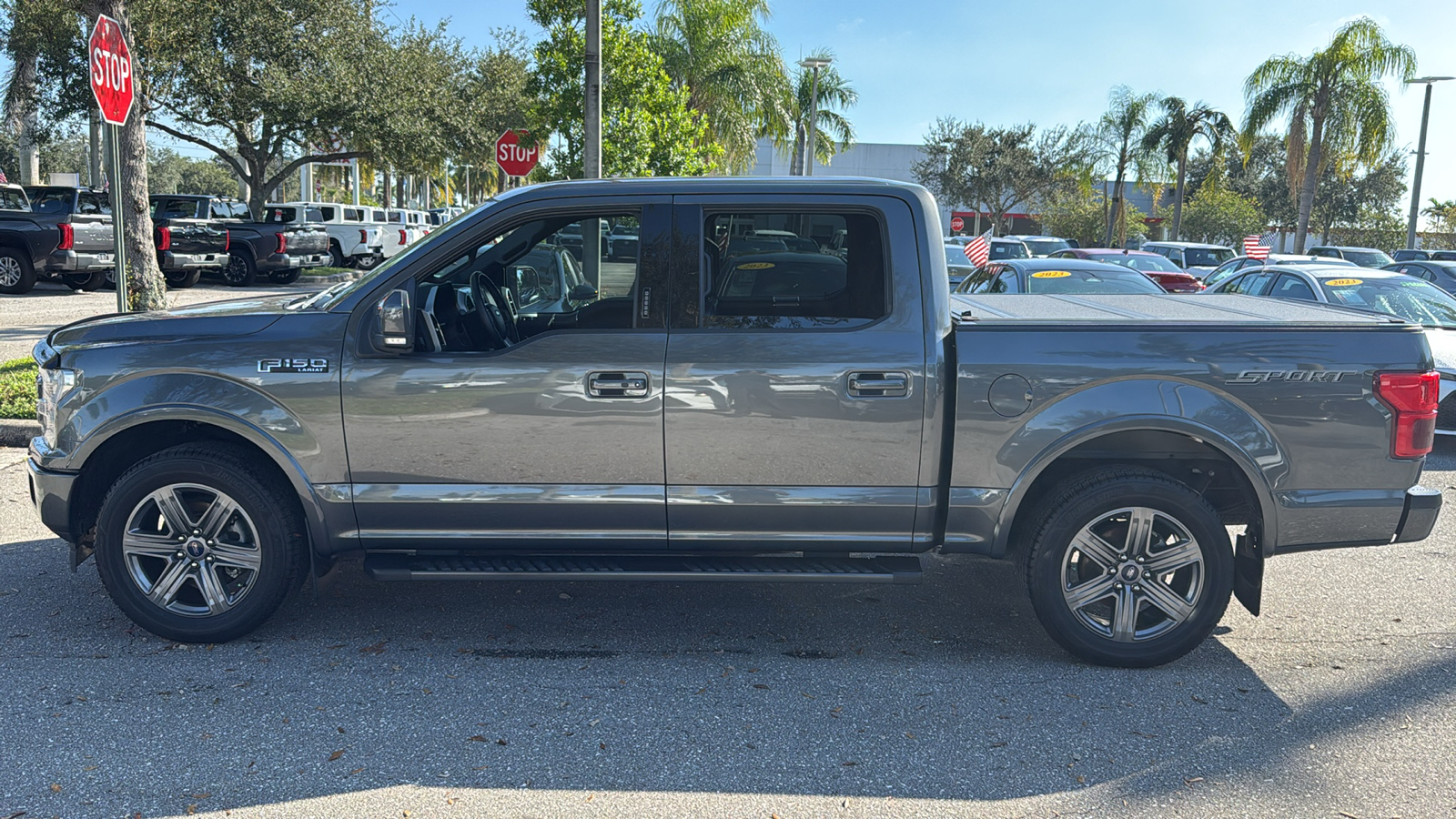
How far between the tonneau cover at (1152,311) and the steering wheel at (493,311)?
196 cm

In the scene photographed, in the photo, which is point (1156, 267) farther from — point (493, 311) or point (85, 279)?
point (85, 279)

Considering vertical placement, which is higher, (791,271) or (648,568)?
(791,271)

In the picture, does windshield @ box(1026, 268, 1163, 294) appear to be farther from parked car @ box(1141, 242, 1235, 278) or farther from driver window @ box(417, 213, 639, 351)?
parked car @ box(1141, 242, 1235, 278)

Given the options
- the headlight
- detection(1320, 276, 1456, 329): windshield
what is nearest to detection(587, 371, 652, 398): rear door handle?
the headlight

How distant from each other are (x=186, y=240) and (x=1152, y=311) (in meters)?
18.8

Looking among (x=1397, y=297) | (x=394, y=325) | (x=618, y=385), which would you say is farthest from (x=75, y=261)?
(x=1397, y=297)

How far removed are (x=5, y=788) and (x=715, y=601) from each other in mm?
2879

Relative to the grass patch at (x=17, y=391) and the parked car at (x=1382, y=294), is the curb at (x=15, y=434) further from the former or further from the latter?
the parked car at (x=1382, y=294)

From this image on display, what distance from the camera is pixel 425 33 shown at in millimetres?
30891

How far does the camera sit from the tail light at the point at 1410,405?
426 centimetres

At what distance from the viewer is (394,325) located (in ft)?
13.8

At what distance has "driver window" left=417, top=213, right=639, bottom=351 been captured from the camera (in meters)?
4.54

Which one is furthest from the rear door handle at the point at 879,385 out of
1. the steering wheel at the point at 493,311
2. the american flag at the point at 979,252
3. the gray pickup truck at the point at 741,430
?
the american flag at the point at 979,252

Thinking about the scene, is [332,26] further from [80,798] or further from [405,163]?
[80,798]
